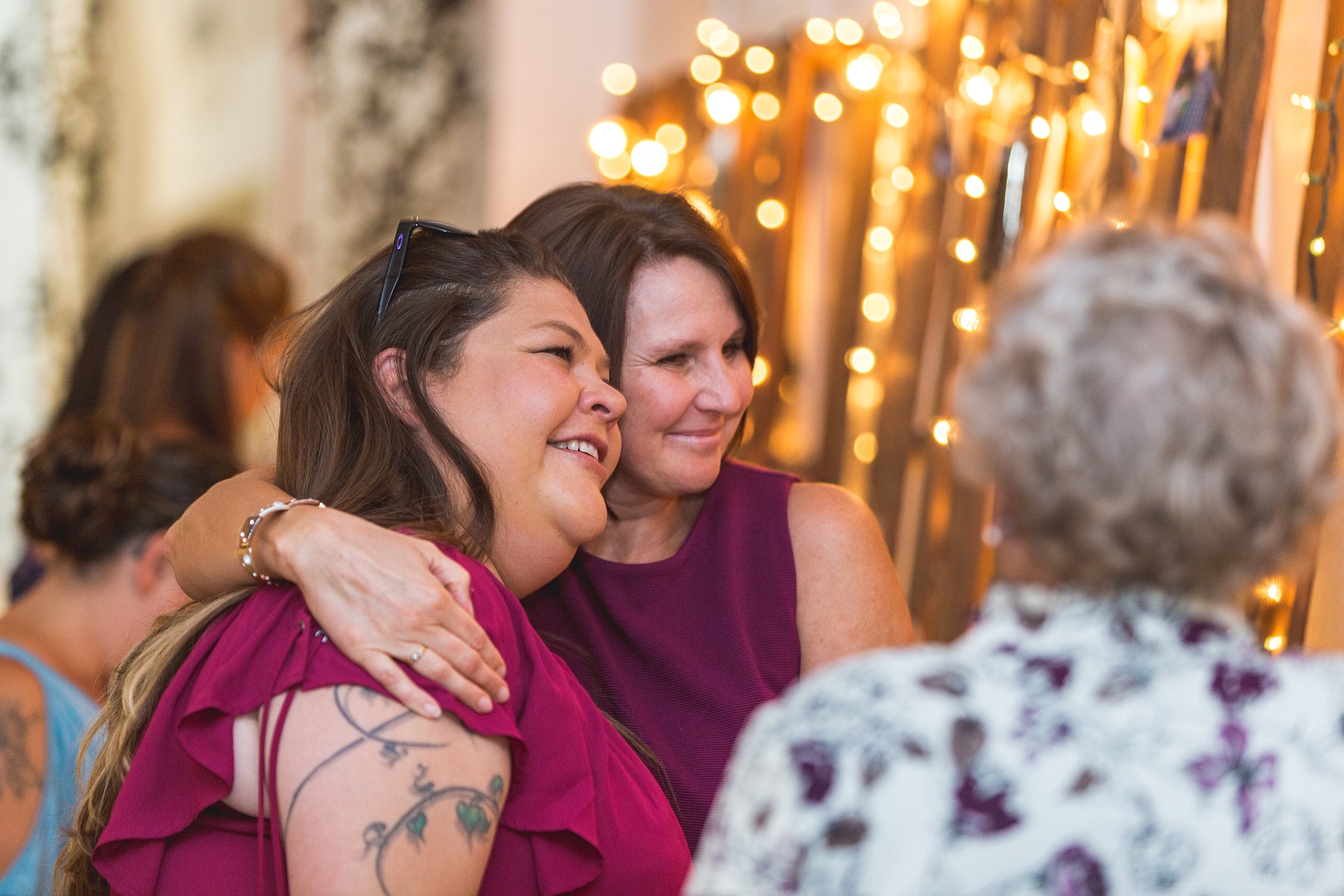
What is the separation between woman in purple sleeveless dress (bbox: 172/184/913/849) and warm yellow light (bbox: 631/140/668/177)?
4.94 ft

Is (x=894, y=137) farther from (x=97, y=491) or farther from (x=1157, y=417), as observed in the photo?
(x=1157, y=417)

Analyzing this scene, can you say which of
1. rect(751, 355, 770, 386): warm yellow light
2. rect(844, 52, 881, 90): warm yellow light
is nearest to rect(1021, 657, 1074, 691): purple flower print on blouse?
rect(751, 355, 770, 386): warm yellow light

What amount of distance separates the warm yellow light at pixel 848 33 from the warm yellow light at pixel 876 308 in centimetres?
55

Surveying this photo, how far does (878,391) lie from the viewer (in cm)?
294

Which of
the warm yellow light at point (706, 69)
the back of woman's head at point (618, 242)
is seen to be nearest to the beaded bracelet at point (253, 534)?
the back of woman's head at point (618, 242)

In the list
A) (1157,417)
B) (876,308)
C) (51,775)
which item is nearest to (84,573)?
(51,775)

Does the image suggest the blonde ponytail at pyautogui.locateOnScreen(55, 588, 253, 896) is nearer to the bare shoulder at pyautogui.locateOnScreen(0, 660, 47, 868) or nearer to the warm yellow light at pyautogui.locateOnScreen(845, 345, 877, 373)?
the bare shoulder at pyautogui.locateOnScreen(0, 660, 47, 868)

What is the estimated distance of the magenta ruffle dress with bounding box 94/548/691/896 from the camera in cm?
123

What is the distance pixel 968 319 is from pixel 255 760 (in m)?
1.54

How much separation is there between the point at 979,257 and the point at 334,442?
1.32 m

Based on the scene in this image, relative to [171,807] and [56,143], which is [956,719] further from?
[56,143]

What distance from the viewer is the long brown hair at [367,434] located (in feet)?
4.56

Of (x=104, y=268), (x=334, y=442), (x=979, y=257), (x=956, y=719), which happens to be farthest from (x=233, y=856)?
(x=104, y=268)

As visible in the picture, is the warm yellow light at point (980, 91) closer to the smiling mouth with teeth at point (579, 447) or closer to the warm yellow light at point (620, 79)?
the smiling mouth with teeth at point (579, 447)
